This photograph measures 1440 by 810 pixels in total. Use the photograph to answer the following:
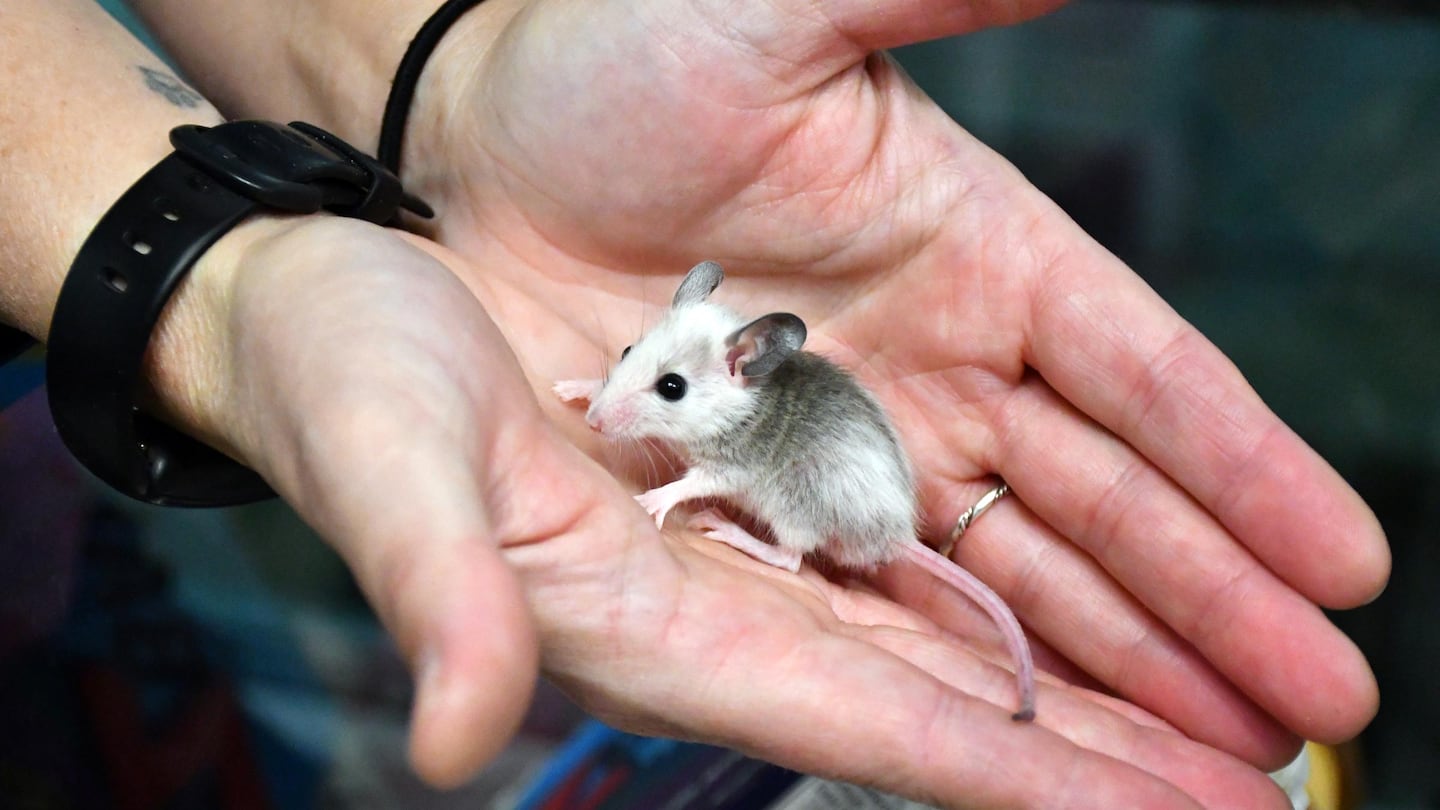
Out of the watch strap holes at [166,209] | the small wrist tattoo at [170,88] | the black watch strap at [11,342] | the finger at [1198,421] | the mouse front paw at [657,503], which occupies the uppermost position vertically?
the finger at [1198,421]

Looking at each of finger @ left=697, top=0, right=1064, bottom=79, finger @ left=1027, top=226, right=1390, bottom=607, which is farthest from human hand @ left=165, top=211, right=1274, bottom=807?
finger @ left=697, top=0, right=1064, bottom=79

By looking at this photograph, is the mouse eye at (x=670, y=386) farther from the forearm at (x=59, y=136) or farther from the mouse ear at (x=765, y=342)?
the forearm at (x=59, y=136)

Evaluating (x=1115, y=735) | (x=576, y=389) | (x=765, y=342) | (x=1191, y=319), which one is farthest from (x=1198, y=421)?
(x=1191, y=319)

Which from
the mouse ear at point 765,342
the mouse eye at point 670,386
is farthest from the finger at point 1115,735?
the mouse eye at point 670,386

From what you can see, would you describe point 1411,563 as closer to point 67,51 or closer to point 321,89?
point 321,89

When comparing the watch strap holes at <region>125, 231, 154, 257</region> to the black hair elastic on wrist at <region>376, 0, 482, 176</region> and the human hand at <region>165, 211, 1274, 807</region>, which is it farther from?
the black hair elastic on wrist at <region>376, 0, 482, 176</region>

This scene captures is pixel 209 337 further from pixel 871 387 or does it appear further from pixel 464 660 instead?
pixel 871 387

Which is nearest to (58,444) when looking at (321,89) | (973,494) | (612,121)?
(321,89)
